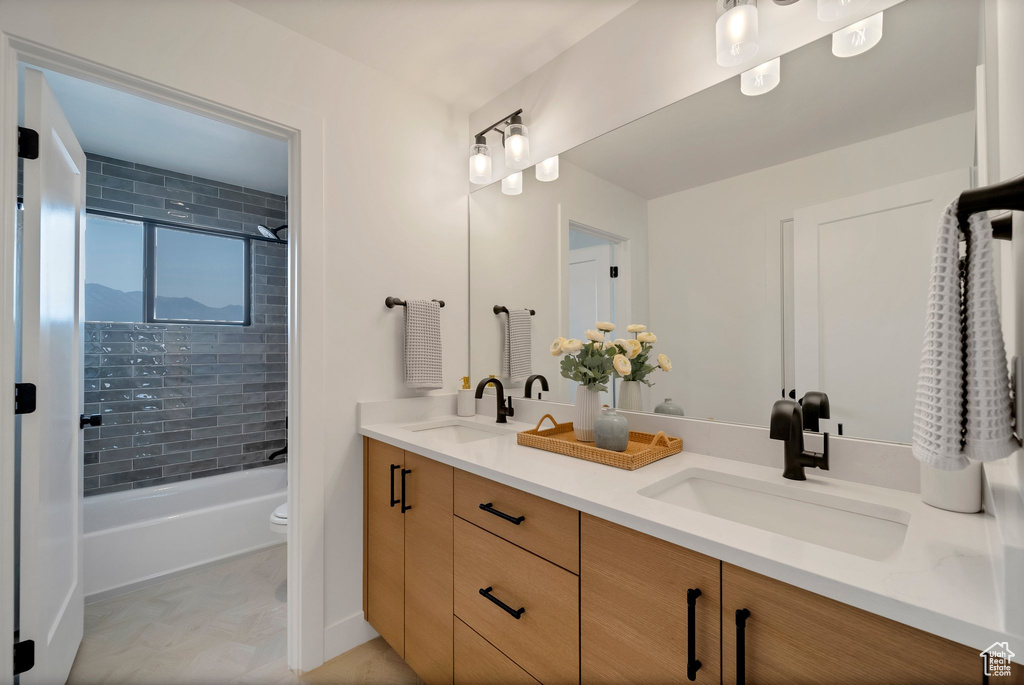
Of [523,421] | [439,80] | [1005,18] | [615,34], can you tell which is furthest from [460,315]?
[1005,18]

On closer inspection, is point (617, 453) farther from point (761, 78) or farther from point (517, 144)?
point (517, 144)

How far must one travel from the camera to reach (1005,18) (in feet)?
2.11

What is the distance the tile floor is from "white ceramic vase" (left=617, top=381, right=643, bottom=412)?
1288 millimetres

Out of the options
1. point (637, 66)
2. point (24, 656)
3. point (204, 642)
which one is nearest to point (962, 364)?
point (637, 66)

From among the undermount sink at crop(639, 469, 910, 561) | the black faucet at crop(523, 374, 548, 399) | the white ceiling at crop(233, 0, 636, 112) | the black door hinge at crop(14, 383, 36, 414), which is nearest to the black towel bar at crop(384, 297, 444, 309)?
the black faucet at crop(523, 374, 548, 399)

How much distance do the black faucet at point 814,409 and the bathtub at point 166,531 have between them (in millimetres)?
3005

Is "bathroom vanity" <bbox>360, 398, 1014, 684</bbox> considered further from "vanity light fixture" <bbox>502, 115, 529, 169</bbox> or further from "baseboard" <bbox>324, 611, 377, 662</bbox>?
"vanity light fixture" <bbox>502, 115, 529, 169</bbox>

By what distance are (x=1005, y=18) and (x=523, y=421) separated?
176 cm

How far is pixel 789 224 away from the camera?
1.26 m

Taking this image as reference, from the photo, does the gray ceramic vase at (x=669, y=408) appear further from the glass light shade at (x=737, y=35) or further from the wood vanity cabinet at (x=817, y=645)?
the glass light shade at (x=737, y=35)

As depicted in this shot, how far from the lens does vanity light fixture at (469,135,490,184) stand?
85.1 inches

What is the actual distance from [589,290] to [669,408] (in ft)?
1.83

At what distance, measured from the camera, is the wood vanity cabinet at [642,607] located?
784 mm

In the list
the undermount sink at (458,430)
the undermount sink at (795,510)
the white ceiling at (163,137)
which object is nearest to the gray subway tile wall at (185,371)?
the white ceiling at (163,137)
